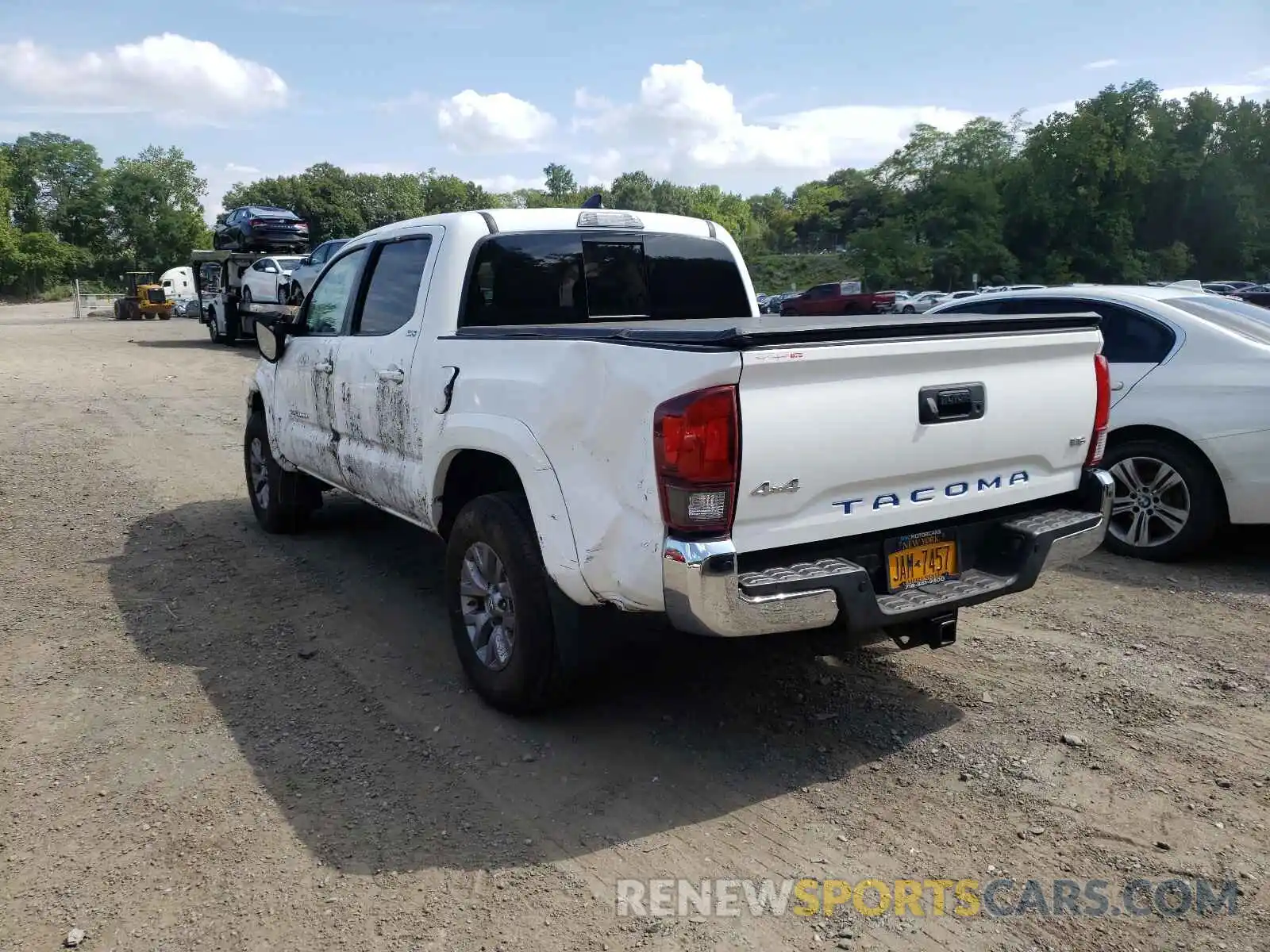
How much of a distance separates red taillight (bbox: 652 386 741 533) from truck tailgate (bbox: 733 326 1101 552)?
1.8 inches

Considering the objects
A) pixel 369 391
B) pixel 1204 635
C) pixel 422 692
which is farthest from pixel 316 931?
pixel 1204 635

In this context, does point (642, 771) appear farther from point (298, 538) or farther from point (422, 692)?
point (298, 538)

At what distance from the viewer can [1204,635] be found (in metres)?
4.95

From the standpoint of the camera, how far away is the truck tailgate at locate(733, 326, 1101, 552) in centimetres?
316

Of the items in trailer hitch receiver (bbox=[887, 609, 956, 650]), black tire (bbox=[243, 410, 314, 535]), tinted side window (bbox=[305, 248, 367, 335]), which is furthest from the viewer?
black tire (bbox=[243, 410, 314, 535])

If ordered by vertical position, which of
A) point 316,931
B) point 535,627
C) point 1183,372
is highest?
point 1183,372

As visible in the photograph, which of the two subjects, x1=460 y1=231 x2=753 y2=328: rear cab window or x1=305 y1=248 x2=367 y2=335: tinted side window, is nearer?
x1=460 y1=231 x2=753 y2=328: rear cab window

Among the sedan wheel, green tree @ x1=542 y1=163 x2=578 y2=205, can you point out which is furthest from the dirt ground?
green tree @ x1=542 y1=163 x2=578 y2=205

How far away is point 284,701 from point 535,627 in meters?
1.36

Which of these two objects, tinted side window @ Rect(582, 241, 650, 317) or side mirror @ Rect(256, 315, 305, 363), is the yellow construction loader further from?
tinted side window @ Rect(582, 241, 650, 317)

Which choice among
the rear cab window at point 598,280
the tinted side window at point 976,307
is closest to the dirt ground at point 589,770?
the rear cab window at point 598,280

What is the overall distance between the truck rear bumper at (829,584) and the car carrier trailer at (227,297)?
2001cm

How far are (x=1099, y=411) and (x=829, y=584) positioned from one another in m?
1.70

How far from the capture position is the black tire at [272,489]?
22.2 feet
